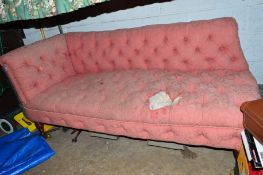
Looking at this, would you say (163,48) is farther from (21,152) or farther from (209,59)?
(21,152)

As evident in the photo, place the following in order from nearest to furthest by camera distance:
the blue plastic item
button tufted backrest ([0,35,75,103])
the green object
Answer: the green object
the blue plastic item
button tufted backrest ([0,35,75,103])

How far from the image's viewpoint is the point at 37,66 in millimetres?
2434

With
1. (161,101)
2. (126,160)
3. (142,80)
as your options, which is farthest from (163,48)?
(126,160)

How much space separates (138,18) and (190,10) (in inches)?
21.9

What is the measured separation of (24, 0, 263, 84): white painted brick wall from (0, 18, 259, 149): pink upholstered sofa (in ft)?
0.64

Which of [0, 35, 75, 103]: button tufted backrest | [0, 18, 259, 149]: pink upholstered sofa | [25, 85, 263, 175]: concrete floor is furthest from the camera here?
[0, 35, 75, 103]: button tufted backrest

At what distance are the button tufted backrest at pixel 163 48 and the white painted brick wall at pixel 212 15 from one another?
0.19 metres

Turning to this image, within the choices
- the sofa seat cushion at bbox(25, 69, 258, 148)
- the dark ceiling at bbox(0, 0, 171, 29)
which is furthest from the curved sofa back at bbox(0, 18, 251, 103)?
the dark ceiling at bbox(0, 0, 171, 29)

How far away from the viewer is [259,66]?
7.30ft

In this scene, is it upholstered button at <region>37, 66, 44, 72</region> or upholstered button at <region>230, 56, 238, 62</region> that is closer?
upholstered button at <region>230, 56, 238, 62</region>

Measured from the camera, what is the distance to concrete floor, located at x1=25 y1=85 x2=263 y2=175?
184 cm

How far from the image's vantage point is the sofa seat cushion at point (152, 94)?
5.09ft

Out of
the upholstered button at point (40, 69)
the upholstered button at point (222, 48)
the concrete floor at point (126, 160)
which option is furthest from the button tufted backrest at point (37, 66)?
the upholstered button at point (222, 48)

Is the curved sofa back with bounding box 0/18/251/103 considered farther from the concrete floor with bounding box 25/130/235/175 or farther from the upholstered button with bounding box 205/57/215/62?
the concrete floor with bounding box 25/130/235/175
